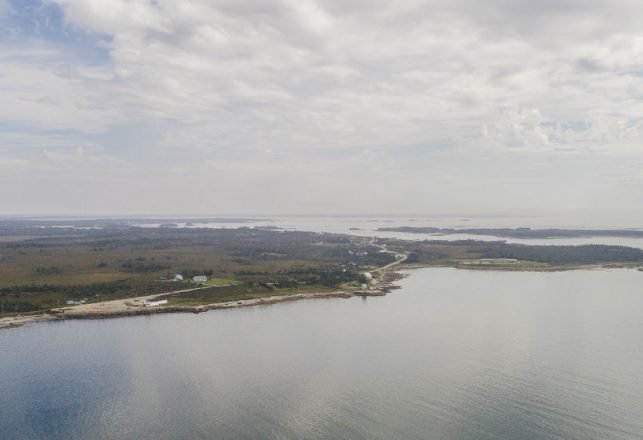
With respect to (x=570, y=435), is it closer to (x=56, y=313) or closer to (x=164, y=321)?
(x=164, y=321)

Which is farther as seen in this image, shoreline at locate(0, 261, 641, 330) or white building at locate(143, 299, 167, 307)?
white building at locate(143, 299, 167, 307)

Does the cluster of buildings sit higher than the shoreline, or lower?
higher

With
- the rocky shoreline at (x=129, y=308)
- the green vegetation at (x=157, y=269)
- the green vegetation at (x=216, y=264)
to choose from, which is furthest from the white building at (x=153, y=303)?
the green vegetation at (x=157, y=269)

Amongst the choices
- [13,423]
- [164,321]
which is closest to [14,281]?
[164,321]

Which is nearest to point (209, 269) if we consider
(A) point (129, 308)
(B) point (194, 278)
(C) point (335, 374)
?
(B) point (194, 278)

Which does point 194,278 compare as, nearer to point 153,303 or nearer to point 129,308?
point 153,303

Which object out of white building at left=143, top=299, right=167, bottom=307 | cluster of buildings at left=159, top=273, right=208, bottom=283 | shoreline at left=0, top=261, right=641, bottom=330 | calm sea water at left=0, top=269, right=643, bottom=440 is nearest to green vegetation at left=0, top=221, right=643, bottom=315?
cluster of buildings at left=159, top=273, right=208, bottom=283

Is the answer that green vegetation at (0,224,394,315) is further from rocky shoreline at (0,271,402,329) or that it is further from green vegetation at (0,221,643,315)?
rocky shoreline at (0,271,402,329)

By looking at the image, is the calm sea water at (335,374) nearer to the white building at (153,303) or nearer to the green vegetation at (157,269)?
the white building at (153,303)
